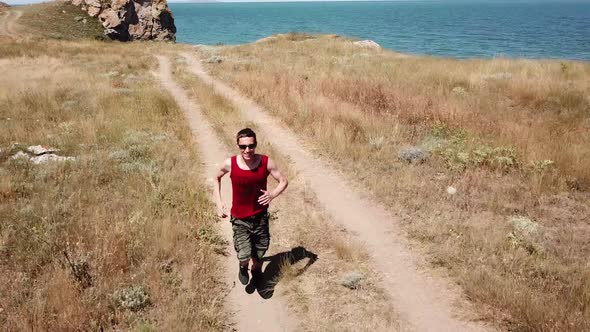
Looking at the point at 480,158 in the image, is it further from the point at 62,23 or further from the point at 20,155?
the point at 62,23

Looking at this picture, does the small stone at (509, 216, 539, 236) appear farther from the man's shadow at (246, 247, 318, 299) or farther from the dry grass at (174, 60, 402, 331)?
the man's shadow at (246, 247, 318, 299)

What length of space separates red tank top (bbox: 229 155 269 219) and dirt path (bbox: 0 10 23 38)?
163ft

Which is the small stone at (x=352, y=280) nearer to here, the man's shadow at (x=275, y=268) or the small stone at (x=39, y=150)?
the man's shadow at (x=275, y=268)

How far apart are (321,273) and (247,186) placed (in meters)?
2.05

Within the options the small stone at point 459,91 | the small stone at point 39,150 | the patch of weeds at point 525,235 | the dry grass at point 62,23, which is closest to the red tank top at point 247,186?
the patch of weeds at point 525,235

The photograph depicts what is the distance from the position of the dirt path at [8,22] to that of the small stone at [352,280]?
1991 inches

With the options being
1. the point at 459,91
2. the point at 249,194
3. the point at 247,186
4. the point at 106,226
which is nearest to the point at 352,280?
the point at 249,194

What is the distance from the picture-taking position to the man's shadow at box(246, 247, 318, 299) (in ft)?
19.5


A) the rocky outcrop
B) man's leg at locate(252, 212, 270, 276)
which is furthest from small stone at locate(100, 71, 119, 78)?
the rocky outcrop

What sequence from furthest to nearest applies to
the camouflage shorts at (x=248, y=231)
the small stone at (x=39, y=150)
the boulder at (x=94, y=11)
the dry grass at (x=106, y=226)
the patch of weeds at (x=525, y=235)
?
the boulder at (x=94, y=11) → the small stone at (x=39, y=150) → the patch of weeds at (x=525, y=235) → the camouflage shorts at (x=248, y=231) → the dry grass at (x=106, y=226)

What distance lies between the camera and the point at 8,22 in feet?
168

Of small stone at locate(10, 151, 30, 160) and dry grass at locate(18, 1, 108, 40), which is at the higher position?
small stone at locate(10, 151, 30, 160)

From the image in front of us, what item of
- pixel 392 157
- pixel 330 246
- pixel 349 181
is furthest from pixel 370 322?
pixel 392 157

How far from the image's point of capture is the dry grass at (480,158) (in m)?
5.78
